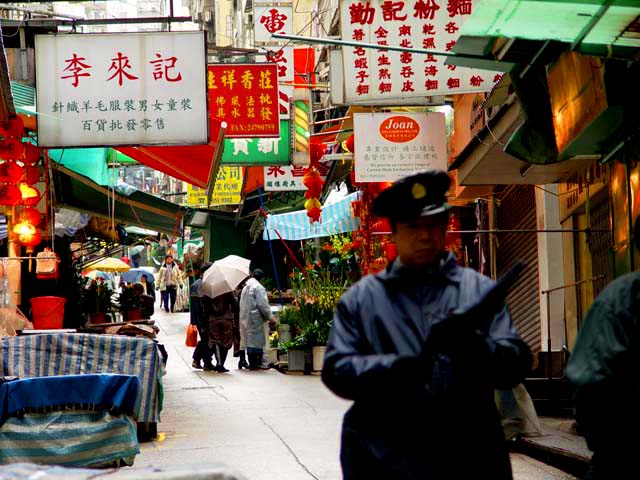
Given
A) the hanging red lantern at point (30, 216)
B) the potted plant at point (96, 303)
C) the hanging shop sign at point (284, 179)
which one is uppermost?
the hanging shop sign at point (284, 179)

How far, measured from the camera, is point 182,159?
15188 mm

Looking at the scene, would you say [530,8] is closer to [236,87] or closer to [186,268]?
[236,87]

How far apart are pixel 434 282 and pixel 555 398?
843 cm

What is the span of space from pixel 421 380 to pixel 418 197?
71 centimetres

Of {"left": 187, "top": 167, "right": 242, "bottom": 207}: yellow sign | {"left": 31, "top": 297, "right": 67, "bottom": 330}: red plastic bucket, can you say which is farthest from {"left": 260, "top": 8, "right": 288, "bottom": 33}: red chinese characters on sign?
{"left": 31, "top": 297, "right": 67, "bottom": 330}: red plastic bucket

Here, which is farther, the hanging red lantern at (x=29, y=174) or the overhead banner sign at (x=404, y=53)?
the hanging red lantern at (x=29, y=174)

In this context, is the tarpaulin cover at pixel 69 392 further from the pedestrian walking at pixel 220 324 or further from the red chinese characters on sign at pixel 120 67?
the pedestrian walking at pixel 220 324

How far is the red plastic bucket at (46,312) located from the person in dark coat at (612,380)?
14982 millimetres

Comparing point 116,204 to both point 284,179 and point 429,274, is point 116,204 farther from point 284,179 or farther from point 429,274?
point 429,274

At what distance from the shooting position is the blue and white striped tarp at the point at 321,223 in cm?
2306

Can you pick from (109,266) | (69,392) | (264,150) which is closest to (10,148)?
(69,392)

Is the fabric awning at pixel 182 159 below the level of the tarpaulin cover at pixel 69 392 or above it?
above

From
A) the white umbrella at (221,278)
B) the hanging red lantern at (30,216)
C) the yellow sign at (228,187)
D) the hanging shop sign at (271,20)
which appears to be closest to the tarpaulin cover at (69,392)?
the hanging red lantern at (30,216)

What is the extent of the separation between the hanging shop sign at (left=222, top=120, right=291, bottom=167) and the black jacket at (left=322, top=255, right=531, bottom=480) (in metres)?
14.9
